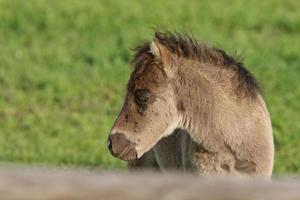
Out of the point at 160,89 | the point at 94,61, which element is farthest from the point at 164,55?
the point at 94,61

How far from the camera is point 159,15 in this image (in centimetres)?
1577

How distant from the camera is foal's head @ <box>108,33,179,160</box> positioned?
625 cm

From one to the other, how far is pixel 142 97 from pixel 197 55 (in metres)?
0.42

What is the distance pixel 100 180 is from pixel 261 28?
43.1 feet

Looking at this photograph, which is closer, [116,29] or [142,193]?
[142,193]

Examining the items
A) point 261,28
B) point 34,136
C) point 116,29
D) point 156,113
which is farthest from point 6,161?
point 261,28

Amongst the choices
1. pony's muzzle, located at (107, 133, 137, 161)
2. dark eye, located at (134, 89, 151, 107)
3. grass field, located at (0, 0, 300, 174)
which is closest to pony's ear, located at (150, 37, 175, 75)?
dark eye, located at (134, 89, 151, 107)

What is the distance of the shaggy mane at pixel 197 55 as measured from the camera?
6.43 m

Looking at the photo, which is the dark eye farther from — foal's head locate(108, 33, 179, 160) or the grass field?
the grass field

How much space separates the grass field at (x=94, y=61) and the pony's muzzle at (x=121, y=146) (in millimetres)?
3344

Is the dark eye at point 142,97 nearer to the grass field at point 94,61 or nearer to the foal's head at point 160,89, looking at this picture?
the foal's head at point 160,89

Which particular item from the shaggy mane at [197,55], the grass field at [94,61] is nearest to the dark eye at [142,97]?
the shaggy mane at [197,55]

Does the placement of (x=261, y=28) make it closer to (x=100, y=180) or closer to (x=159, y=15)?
(x=159, y=15)

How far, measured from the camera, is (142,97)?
6379 millimetres
